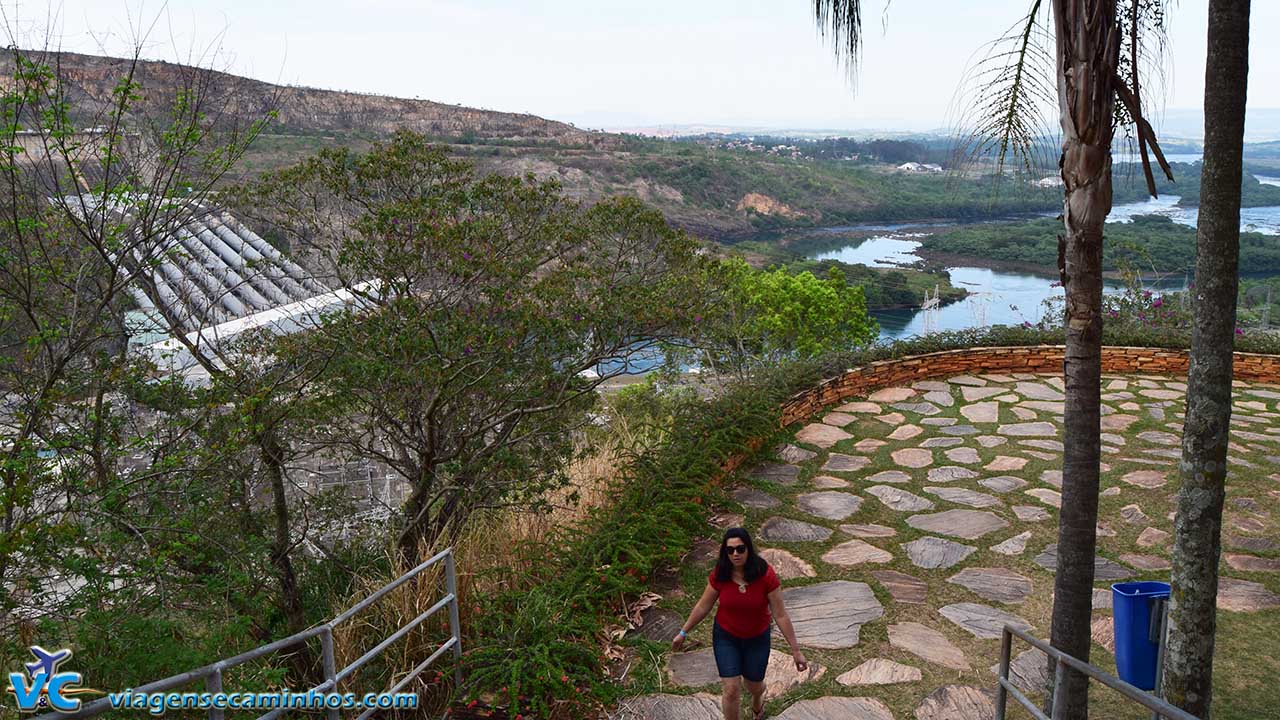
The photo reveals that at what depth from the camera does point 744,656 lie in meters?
3.60

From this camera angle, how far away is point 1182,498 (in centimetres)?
291

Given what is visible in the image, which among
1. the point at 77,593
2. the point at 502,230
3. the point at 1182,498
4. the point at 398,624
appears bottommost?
the point at 398,624

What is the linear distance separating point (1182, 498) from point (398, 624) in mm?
3288

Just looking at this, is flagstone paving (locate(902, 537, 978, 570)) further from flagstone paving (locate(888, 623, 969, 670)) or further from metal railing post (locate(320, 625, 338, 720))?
metal railing post (locate(320, 625, 338, 720))

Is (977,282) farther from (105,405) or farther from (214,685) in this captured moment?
(214,685)

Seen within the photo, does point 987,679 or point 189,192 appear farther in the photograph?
point 189,192

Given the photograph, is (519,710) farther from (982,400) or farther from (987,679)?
(982,400)

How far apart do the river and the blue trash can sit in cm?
754

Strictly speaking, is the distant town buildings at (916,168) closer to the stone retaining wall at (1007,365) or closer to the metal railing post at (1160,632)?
the stone retaining wall at (1007,365)

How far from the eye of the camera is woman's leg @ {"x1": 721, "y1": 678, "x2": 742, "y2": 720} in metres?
3.51

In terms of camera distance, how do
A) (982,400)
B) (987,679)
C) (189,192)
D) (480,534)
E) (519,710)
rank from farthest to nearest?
(982,400), (480,534), (189,192), (987,679), (519,710)

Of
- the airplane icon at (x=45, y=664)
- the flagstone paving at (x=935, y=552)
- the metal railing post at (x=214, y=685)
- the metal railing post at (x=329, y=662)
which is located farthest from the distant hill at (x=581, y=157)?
the metal railing post at (x=214, y=685)

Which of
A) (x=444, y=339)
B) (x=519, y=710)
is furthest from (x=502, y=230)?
(x=519, y=710)

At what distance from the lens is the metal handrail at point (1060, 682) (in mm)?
2090
